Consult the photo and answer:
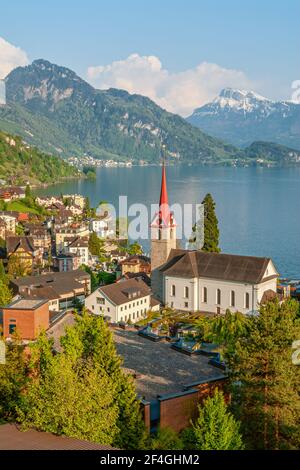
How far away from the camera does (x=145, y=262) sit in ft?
107

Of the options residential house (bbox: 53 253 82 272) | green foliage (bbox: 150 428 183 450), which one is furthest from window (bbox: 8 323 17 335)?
residential house (bbox: 53 253 82 272)

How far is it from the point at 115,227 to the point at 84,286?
22.8 metres

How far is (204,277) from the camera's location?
2527 cm

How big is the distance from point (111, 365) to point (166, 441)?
2167 mm

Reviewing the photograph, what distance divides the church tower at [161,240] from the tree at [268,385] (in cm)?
1539

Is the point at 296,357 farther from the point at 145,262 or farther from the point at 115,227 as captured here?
the point at 115,227

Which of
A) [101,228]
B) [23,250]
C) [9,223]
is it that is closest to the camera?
[23,250]

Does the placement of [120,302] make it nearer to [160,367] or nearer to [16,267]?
[16,267]

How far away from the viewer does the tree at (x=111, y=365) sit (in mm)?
10102

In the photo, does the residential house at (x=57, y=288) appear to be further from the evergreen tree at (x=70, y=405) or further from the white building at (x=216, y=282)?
the evergreen tree at (x=70, y=405)

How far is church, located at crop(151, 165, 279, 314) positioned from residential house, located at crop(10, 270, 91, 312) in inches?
137

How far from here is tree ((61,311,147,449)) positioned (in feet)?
33.1

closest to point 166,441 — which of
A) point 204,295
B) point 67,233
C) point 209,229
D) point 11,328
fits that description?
point 11,328
